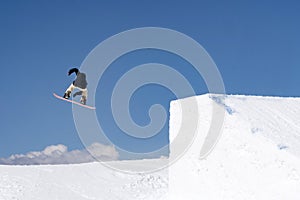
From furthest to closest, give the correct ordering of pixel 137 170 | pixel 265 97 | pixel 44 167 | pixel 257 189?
pixel 137 170
pixel 44 167
pixel 265 97
pixel 257 189

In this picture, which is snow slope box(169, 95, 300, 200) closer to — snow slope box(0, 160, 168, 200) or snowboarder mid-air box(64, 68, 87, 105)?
snowboarder mid-air box(64, 68, 87, 105)

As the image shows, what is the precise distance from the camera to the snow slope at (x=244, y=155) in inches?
642

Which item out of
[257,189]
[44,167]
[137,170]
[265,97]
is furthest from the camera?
[137,170]

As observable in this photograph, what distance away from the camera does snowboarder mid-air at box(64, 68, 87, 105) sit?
1891 cm

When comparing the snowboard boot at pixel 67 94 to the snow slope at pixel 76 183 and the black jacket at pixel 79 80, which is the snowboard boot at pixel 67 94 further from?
the snow slope at pixel 76 183

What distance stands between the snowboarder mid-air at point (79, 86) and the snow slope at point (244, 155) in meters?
4.25

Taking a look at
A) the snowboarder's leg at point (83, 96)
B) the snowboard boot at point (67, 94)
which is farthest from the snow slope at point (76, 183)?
the snowboard boot at point (67, 94)

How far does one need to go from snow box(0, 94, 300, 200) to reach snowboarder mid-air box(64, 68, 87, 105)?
13.9 ft

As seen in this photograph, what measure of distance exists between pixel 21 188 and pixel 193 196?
10.8 metres

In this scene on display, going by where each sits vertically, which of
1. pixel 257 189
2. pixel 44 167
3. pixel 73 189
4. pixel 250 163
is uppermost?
pixel 44 167

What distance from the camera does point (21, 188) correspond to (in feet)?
81.0

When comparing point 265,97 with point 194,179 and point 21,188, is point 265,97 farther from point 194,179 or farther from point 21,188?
point 21,188

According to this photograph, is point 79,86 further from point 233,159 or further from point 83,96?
point 233,159

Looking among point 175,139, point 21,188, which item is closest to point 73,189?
point 21,188
